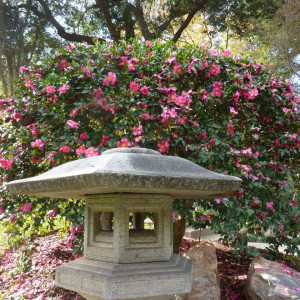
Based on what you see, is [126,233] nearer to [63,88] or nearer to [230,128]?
[63,88]

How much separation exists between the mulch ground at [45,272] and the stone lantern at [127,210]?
6.42ft

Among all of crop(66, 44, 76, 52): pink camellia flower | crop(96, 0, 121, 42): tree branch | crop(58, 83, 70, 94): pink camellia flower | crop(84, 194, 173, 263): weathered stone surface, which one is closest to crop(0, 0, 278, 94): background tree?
crop(96, 0, 121, 42): tree branch

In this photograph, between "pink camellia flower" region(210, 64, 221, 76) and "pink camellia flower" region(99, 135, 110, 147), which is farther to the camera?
"pink camellia flower" region(210, 64, 221, 76)

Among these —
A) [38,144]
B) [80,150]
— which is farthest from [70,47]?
[80,150]

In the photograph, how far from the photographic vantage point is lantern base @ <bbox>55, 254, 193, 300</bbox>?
5.27 ft

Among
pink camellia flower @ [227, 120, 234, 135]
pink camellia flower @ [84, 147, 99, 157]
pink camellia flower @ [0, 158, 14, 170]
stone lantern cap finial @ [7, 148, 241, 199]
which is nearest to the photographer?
stone lantern cap finial @ [7, 148, 241, 199]

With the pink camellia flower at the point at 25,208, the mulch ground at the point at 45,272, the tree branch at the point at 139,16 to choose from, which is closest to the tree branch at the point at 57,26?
the tree branch at the point at 139,16

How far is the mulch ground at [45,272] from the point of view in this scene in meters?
3.60

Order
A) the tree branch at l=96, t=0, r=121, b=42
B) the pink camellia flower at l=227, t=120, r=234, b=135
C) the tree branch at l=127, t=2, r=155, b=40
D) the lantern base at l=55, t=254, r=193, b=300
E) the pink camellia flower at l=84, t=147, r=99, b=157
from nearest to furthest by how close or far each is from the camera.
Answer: the lantern base at l=55, t=254, r=193, b=300
the pink camellia flower at l=84, t=147, r=99, b=157
the pink camellia flower at l=227, t=120, r=234, b=135
the tree branch at l=96, t=0, r=121, b=42
the tree branch at l=127, t=2, r=155, b=40

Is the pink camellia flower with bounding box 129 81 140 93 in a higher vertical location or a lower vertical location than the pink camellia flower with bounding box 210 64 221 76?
lower

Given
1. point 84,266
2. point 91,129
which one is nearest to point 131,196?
point 84,266

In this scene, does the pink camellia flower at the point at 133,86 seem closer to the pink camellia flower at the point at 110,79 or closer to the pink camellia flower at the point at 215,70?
the pink camellia flower at the point at 110,79

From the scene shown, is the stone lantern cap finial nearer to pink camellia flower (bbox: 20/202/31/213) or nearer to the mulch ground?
pink camellia flower (bbox: 20/202/31/213)

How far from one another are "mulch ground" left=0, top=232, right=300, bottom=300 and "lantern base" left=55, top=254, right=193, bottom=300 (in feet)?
6.33
